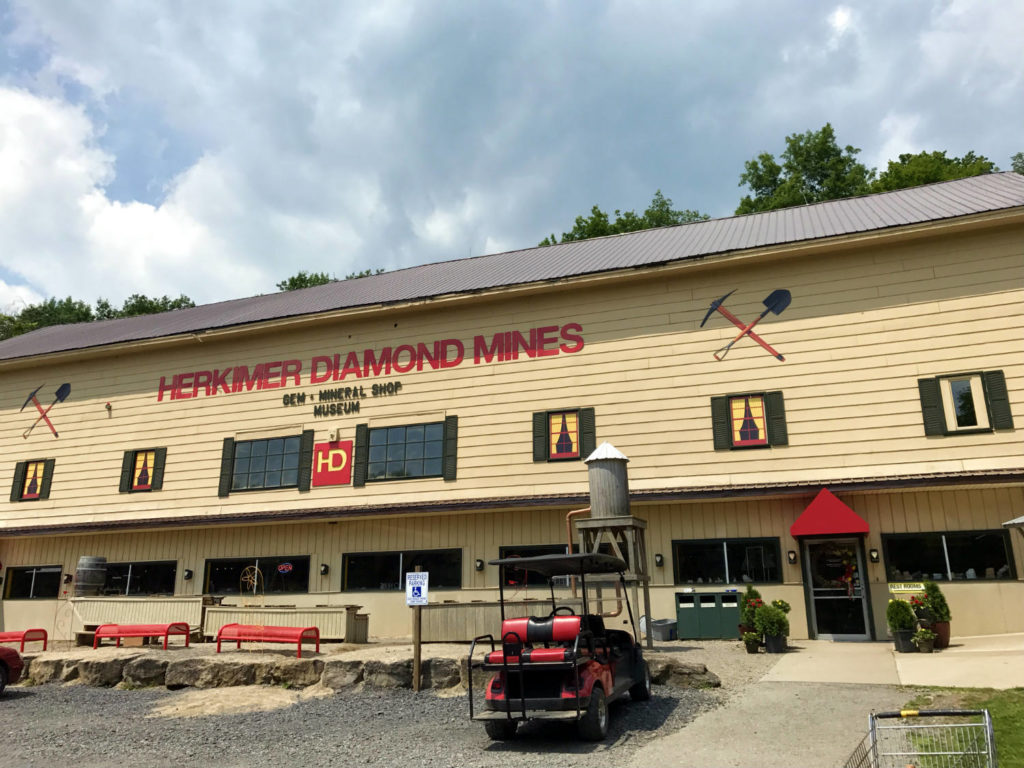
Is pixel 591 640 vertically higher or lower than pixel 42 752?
higher

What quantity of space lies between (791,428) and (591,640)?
10.4m

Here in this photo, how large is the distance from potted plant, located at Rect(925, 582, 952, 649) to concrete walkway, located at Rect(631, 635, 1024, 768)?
256 mm

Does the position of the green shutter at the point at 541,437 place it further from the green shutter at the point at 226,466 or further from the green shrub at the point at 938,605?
the green shutter at the point at 226,466

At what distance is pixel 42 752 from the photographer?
9.95 metres

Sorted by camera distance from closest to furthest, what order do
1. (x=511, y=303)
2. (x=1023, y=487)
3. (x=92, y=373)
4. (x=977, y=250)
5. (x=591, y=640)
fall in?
(x=591, y=640)
(x=1023, y=487)
(x=977, y=250)
(x=511, y=303)
(x=92, y=373)

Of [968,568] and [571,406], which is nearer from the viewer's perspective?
[968,568]

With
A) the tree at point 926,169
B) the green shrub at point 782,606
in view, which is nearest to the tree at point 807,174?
the tree at point 926,169

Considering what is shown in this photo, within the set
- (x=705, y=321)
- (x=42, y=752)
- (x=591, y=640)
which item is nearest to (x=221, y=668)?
(x=42, y=752)

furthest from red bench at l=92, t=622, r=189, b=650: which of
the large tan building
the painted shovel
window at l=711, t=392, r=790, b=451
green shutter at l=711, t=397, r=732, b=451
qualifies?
the painted shovel

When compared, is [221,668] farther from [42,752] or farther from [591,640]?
[591,640]

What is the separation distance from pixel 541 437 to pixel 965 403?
31.4 ft

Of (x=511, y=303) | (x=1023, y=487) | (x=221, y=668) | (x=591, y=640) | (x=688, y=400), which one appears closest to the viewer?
(x=591, y=640)

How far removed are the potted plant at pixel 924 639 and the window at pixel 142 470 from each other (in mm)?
20364

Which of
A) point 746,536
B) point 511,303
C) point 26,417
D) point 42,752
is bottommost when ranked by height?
point 42,752
